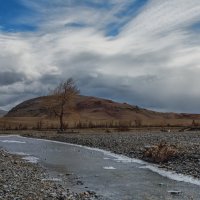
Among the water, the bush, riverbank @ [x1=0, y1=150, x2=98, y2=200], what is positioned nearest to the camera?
riverbank @ [x1=0, y1=150, x2=98, y2=200]

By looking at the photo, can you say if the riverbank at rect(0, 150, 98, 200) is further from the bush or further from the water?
the bush

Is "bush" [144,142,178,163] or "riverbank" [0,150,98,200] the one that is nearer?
"riverbank" [0,150,98,200]

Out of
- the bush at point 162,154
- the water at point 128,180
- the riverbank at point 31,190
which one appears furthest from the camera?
the bush at point 162,154

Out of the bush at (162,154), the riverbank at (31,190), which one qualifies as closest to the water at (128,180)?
the bush at (162,154)

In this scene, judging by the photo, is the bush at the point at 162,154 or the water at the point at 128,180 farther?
the bush at the point at 162,154

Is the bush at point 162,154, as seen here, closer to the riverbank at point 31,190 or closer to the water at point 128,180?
the water at point 128,180

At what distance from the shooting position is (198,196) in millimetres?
23516

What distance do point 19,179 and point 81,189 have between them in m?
3.75

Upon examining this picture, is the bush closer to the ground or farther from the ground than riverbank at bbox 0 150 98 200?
farther from the ground

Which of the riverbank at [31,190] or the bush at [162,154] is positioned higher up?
the bush at [162,154]

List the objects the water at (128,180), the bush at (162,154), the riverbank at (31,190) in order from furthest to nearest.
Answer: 1. the bush at (162,154)
2. the water at (128,180)
3. the riverbank at (31,190)

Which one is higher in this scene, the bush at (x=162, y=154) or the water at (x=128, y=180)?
the bush at (x=162, y=154)

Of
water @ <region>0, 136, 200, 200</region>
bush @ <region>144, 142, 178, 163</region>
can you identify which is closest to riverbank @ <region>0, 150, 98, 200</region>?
water @ <region>0, 136, 200, 200</region>

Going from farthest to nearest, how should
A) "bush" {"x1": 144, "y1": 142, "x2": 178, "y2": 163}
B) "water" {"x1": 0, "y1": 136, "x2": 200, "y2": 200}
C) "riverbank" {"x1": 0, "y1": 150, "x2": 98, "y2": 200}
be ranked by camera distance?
"bush" {"x1": 144, "y1": 142, "x2": 178, "y2": 163}
"water" {"x1": 0, "y1": 136, "x2": 200, "y2": 200}
"riverbank" {"x1": 0, "y1": 150, "x2": 98, "y2": 200}
